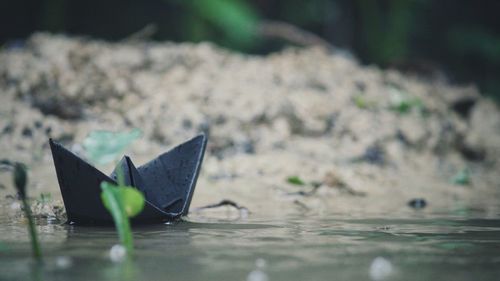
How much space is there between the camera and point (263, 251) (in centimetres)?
237

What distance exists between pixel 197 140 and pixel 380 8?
35.2 ft

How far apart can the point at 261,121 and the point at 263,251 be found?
13.4 ft

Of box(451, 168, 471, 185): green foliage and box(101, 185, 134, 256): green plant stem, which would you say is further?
box(451, 168, 471, 185): green foliage

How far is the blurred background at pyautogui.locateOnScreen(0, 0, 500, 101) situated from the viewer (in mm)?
9906

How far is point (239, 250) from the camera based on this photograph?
238 cm

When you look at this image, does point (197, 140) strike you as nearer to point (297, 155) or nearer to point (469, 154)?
point (297, 155)

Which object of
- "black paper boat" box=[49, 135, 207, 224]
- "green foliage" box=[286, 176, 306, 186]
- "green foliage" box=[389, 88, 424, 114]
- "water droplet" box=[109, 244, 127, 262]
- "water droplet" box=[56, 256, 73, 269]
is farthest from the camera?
"green foliage" box=[389, 88, 424, 114]

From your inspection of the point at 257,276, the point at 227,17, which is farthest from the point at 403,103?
the point at 257,276

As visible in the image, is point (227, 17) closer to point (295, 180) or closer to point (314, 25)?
point (314, 25)

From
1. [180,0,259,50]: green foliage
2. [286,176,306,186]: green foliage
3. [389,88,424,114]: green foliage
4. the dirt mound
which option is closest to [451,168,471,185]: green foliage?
the dirt mound

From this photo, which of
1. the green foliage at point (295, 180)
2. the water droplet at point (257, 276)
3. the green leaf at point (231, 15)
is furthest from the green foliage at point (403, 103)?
the water droplet at point (257, 276)

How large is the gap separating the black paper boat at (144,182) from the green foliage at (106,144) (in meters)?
0.32

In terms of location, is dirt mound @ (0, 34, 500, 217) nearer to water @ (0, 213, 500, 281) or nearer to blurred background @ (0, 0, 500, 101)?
water @ (0, 213, 500, 281)

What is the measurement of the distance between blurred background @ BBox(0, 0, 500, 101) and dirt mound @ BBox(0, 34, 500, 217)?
1.86 metres
